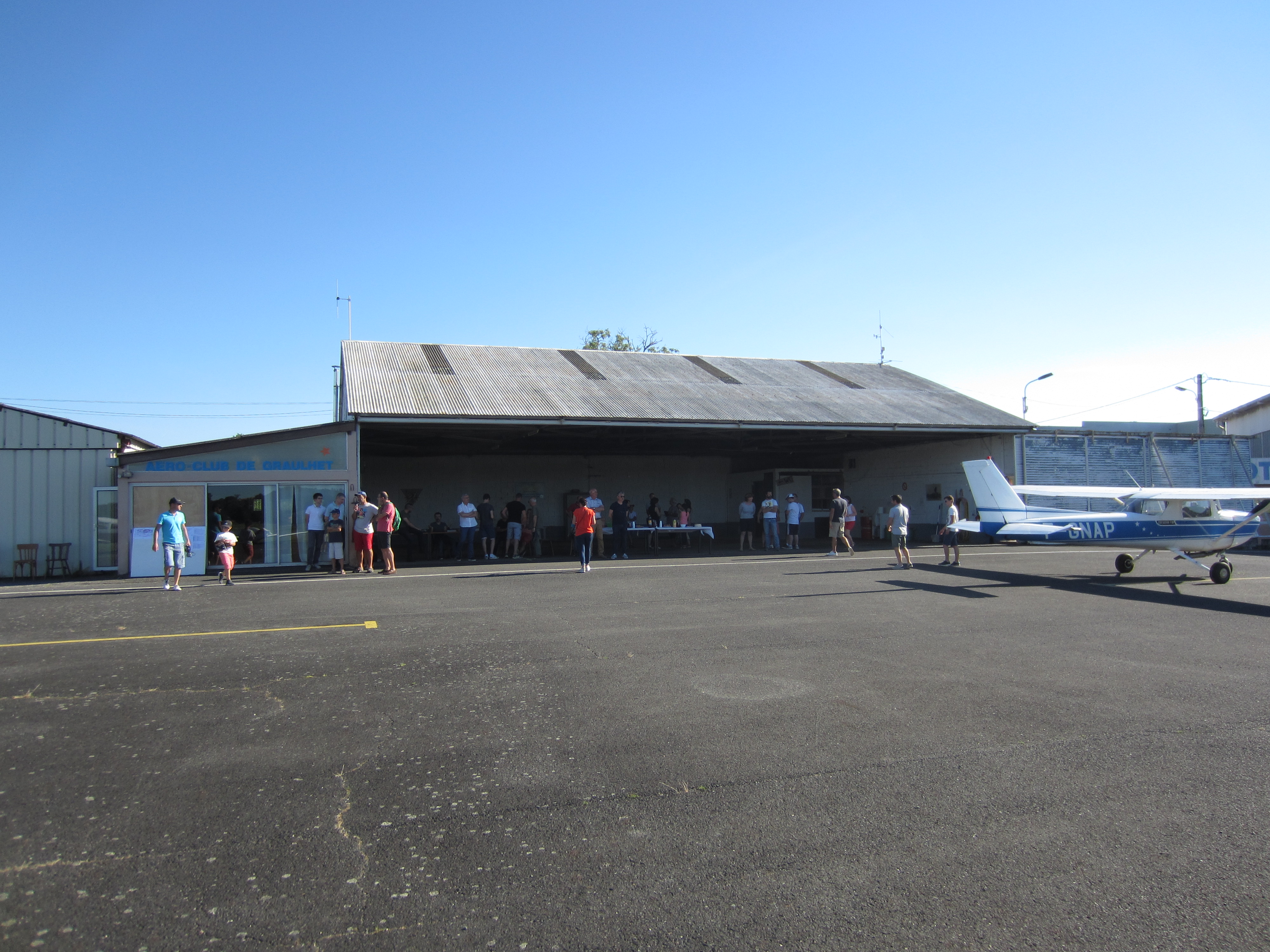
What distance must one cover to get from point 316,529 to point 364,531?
1481 millimetres

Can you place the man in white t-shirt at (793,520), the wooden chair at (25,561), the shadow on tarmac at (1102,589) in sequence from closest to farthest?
the shadow on tarmac at (1102,589) < the wooden chair at (25,561) < the man in white t-shirt at (793,520)

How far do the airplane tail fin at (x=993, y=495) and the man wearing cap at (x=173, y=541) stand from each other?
14.3m

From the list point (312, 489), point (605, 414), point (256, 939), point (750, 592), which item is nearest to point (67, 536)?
point (312, 489)

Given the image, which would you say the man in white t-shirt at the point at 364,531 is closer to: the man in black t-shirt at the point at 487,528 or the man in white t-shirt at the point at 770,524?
the man in black t-shirt at the point at 487,528

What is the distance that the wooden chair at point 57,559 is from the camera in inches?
685

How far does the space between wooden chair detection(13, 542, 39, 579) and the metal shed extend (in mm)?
94

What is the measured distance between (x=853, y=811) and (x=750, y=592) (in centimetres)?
813

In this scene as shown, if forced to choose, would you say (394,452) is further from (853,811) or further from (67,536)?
(853,811)

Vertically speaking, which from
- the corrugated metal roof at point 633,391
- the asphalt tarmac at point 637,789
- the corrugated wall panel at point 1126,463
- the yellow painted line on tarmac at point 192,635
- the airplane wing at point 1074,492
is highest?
the corrugated metal roof at point 633,391

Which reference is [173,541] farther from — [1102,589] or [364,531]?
[1102,589]

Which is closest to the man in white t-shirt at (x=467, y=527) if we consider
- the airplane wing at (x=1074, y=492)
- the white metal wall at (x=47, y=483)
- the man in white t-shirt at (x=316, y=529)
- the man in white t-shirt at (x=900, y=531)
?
the man in white t-shirt at (x=316, y=529)

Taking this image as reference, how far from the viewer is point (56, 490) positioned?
17.6 m

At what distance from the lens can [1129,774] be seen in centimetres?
429

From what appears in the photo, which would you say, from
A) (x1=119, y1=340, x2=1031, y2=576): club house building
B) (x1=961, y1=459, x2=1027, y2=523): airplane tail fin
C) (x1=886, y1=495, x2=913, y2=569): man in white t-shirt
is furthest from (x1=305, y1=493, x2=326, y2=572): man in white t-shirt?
(x1=961, y1=459, x2=1027, y2=523): airplane tail fin
